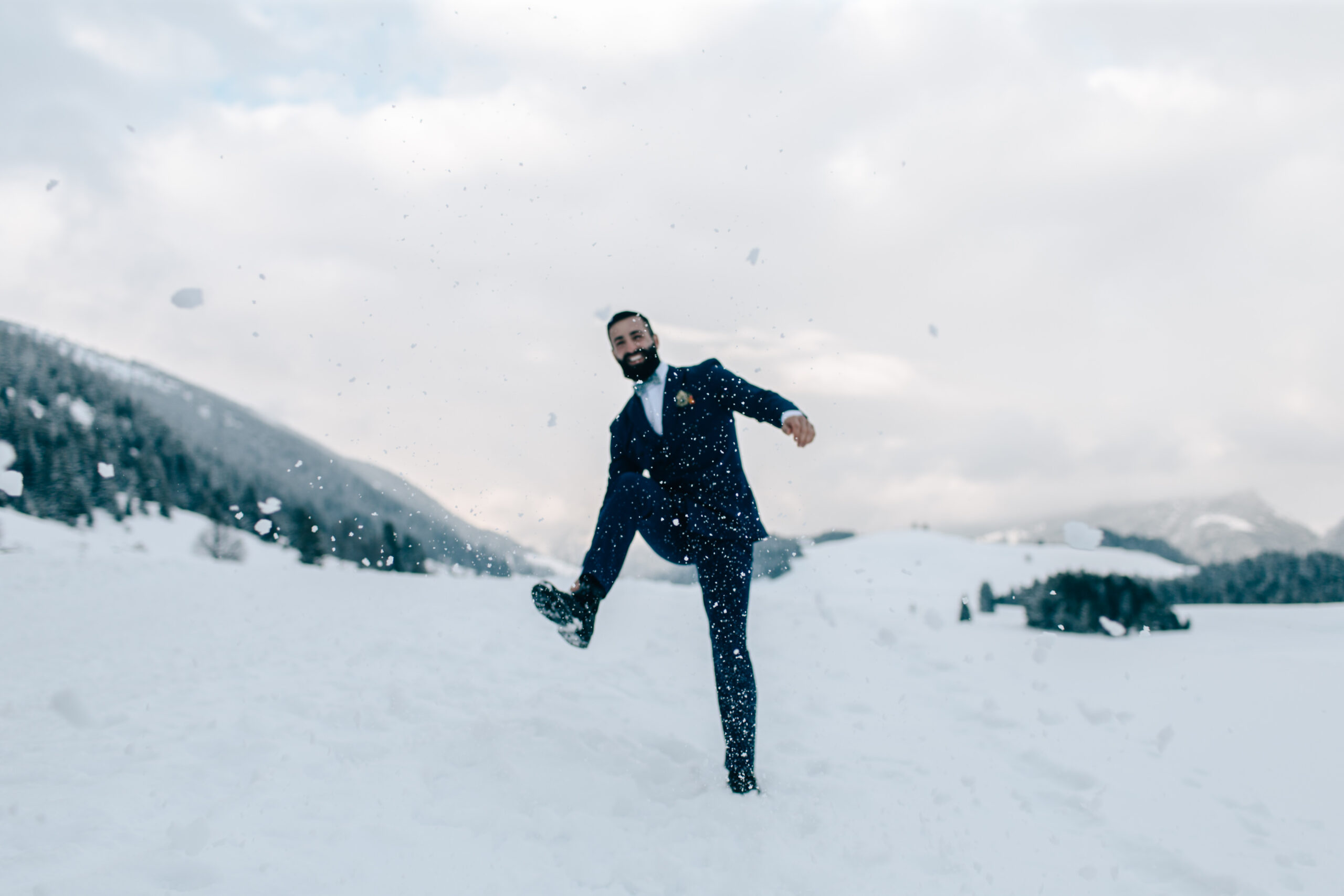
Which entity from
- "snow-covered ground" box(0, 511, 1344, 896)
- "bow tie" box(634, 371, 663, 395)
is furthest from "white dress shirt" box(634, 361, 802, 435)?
"snow-covered ground" box(0, 511, 1344, 896)

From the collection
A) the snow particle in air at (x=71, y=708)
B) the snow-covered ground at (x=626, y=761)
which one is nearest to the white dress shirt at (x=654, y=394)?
the snow-covered ground at (x=626, y=761)

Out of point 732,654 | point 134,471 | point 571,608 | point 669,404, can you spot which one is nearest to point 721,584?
point 732,654

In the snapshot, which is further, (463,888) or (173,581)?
(173,581)

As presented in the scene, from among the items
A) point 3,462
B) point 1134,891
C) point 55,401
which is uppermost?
point 55,401

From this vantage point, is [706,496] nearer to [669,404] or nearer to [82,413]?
[669,404]

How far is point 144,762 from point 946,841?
164 inches

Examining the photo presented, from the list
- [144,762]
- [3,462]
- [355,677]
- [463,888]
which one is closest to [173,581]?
[355,677]

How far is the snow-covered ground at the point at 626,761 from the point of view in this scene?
3133 millimetres

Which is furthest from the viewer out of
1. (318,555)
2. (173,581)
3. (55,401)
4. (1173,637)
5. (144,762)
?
(55,401)

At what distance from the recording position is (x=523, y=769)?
404 cm

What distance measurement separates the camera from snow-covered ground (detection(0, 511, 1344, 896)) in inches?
123

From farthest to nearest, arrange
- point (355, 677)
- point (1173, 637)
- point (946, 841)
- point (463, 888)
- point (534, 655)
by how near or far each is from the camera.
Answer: point (1173, 637) → point (534, 655) → point (355, 677) → point (946, 841) → point (463, 888)

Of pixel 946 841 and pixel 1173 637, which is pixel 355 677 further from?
pixel 1173 637

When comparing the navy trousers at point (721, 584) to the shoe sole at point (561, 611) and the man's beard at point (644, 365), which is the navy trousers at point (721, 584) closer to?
the shoe sole at point (561, 611)
